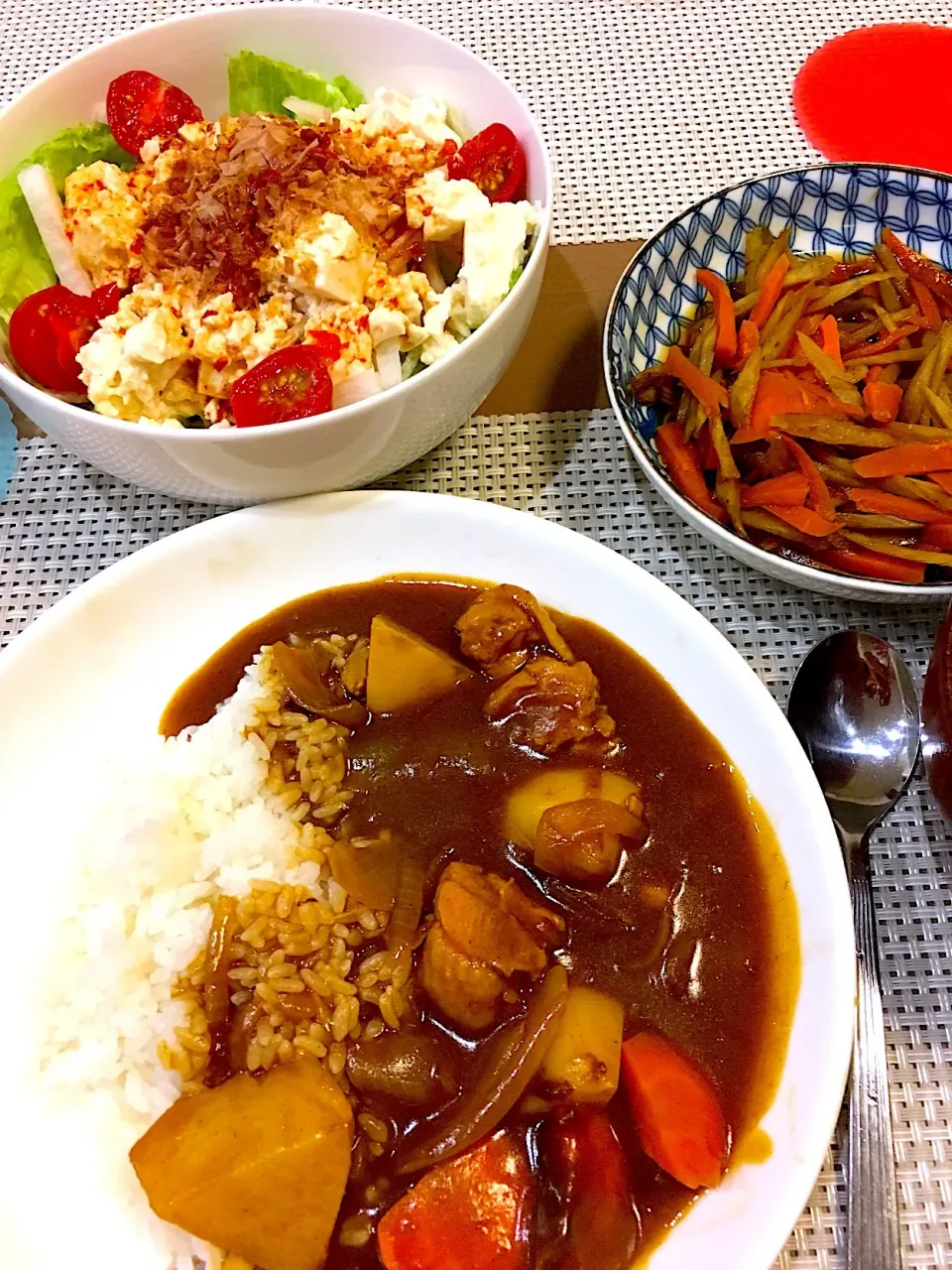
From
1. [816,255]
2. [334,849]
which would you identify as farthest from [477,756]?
[816,255]

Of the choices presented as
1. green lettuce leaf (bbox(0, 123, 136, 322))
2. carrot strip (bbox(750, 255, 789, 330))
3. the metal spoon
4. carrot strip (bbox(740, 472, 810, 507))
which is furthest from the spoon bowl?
green lettuce leaf (bbox(0, 123, 136, 322))

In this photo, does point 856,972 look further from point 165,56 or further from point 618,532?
point 165,56

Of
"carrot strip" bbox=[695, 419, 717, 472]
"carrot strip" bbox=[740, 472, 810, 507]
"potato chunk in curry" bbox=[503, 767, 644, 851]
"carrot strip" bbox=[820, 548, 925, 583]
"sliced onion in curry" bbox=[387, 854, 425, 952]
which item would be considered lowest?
"sliced onion in curry" bbox=[387, 854, 425, 952]

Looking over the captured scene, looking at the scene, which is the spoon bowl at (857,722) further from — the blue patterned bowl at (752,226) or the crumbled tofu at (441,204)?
the crumbled tofu at (441,204)

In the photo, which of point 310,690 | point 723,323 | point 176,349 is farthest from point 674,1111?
point 176,349

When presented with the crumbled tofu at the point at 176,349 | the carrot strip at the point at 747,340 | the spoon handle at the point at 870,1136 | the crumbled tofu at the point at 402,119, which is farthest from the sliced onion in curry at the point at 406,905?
the crumbled tofu at the point at 402,119

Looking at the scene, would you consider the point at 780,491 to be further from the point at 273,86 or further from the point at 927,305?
the point at 273,86

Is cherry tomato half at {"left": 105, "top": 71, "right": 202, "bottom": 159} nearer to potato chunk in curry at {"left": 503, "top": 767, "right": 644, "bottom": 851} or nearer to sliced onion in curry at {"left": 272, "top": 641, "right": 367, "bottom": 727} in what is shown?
sliced onion in curry at {"left": 272, "top": 641, "right": 367, "bottom": 727}
